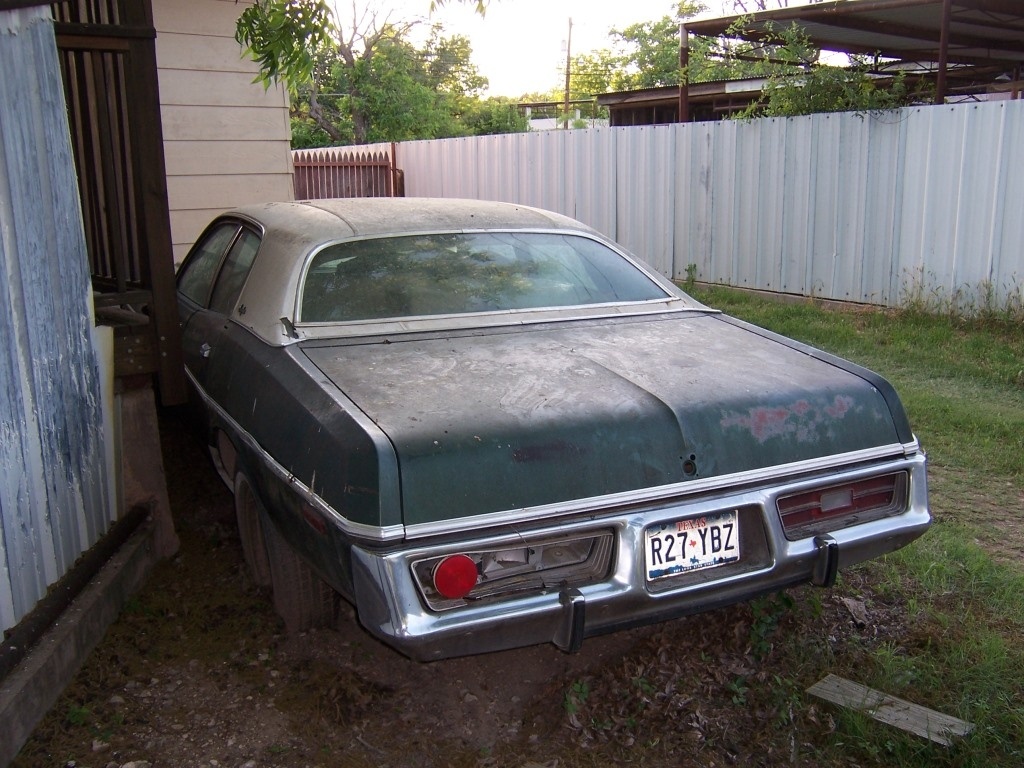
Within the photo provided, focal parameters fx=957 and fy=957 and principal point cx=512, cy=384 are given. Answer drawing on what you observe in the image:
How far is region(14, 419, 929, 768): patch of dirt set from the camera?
285 cm

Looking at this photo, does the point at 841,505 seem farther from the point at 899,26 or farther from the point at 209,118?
the point at 899,26

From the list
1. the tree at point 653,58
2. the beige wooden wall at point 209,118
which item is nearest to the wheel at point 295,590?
the beige wooden wall at point 209,118

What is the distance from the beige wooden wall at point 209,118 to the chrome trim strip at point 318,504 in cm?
485

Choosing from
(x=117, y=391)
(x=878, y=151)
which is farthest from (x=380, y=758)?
(x=878, y=151)

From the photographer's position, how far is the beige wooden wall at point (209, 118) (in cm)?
773

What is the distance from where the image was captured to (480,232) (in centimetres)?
416

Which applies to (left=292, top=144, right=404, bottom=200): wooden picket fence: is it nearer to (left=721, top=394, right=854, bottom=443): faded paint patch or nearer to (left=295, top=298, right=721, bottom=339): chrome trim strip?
(left=295, top=298, right=721, bottom=339): chrome trim strip

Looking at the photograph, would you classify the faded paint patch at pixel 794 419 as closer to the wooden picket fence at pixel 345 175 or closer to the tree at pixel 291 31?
the tree at pixel 291 31

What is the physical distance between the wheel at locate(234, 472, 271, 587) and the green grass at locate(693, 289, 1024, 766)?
200 centimetres

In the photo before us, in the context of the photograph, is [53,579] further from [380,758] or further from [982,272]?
[982,272]

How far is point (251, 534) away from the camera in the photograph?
3.80m

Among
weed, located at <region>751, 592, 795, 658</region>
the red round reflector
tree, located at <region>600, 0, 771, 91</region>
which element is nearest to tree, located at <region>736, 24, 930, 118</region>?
weed, located at <region>751, 592, 795, 658</region>

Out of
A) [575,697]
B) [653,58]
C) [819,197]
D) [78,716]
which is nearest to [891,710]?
[575,697]

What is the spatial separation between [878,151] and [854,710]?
6792mm
